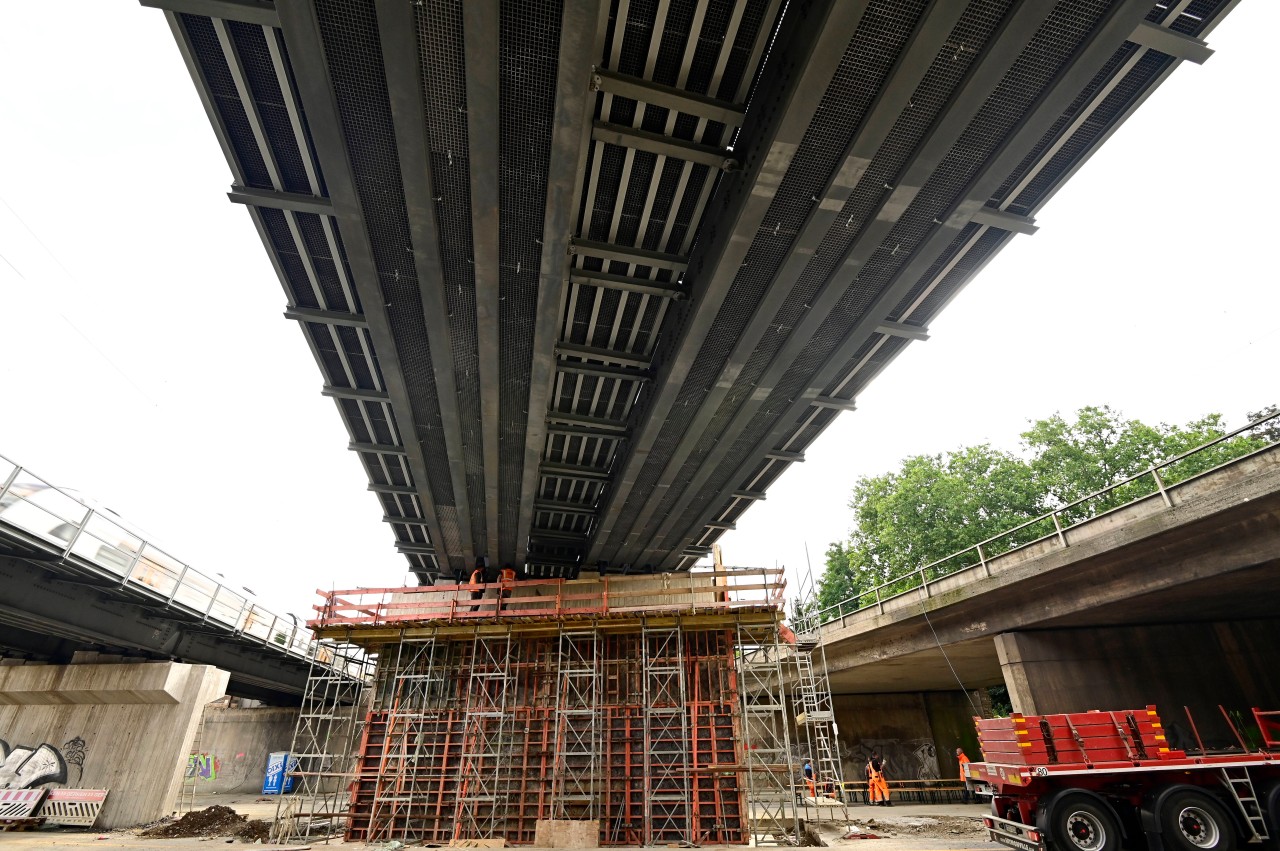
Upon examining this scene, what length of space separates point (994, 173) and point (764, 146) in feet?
12.1

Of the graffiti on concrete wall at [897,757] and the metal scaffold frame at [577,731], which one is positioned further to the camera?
the graffiti on concrete wall at [897,757]

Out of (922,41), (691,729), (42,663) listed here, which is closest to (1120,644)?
(691,729)

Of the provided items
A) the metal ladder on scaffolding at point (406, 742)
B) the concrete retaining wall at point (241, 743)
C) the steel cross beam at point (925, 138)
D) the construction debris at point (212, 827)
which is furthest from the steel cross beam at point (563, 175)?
the concrete retaining wall at point (241, 743)

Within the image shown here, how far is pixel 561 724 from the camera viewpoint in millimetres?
17234

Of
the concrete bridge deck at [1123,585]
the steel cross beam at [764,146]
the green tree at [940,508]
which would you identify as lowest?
the concrete bridge deck at [1123,585]

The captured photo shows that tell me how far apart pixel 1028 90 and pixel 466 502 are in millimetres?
16648

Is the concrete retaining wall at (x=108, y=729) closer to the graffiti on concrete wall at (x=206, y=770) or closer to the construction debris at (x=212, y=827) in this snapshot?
the construction debris at (x=212, y=827)

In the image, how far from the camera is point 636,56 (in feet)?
26.6

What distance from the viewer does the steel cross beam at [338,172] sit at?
736 centimetres

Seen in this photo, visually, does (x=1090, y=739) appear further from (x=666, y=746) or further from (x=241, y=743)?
(x=241, y=743)

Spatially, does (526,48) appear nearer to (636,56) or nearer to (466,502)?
(636,56)

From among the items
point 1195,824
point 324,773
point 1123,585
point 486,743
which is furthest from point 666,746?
→ point 1123,585

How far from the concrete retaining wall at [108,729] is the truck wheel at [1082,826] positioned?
971 inches

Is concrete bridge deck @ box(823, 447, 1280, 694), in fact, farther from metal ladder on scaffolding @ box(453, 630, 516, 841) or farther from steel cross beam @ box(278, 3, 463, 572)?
steel cross beam @ box(278, 3, 463, 572)
